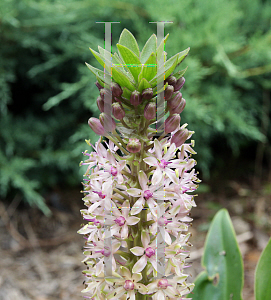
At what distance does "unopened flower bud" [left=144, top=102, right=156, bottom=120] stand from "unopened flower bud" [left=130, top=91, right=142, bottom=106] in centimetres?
2

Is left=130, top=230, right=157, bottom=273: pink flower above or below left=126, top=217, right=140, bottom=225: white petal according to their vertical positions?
below

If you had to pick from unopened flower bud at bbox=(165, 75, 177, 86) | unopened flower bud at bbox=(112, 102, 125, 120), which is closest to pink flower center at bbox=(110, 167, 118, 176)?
unopened flower bud at bbox=(112, 102, 125, 120)

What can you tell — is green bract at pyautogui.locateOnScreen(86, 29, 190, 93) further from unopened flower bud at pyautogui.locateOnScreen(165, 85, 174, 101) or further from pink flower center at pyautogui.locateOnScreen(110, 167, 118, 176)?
pink flower center at pyautogui.locateOnScreen(110, 167, 118, 176)

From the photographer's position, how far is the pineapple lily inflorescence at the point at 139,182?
22.9 inches

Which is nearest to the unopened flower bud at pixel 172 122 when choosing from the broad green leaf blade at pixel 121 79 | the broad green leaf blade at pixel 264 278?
the broad green leaf blade at pixel 121 79

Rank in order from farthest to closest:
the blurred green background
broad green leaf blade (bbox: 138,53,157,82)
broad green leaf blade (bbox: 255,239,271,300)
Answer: the blurred green background
broad green leaf blade (bbox: 255,239,271,300)
broad green leaf blade (bbox: 138,53,157,82)

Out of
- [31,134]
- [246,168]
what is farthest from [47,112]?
[246,168]

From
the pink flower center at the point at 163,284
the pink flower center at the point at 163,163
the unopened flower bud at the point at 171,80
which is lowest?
the pink flower center at the point at 163,284

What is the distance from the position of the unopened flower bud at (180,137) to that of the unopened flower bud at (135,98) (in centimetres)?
11

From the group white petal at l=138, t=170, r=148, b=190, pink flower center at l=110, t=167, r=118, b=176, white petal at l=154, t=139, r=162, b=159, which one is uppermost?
white petal at l=154, t=139, r=162, b=159

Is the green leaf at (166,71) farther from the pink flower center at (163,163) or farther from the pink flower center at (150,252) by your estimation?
the pink flower center at (150,252)

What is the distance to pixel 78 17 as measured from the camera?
1954mm

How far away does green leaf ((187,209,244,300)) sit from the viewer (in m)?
0.82

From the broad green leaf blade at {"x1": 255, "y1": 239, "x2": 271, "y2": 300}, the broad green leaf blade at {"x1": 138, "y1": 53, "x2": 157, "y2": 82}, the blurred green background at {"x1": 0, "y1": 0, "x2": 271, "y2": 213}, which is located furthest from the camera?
the blurred green background at {"x1": 0, "y1": 0, "x2": 271, "y2": 213}
